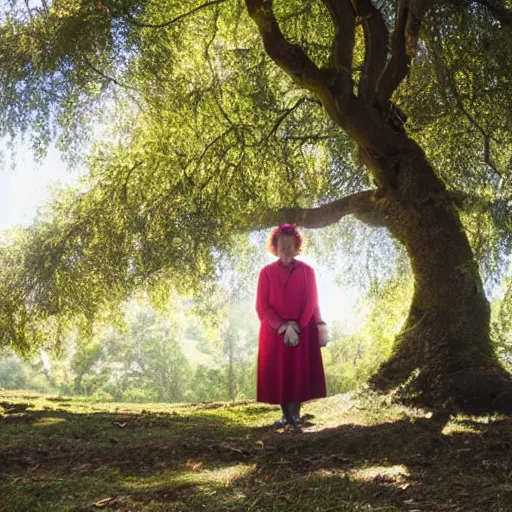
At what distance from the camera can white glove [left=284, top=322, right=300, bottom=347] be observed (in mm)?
5520

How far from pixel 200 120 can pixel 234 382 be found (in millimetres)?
16927

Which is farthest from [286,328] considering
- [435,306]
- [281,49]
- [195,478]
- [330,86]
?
[281,49]

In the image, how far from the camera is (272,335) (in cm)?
580

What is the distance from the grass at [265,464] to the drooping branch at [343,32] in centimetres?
372

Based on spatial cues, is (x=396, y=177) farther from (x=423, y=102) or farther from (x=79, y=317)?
(x=79, y=317)

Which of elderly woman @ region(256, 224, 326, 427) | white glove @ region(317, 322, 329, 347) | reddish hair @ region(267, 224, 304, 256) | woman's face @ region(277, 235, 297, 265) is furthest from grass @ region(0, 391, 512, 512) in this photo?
reddish hair @ region(267, 224, 304, 256)

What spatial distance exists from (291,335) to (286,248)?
0.85 m

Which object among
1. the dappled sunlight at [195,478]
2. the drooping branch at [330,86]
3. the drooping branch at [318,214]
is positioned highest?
the drooping branch at [330,86]

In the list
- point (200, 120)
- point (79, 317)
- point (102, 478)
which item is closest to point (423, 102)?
point (200, 120)

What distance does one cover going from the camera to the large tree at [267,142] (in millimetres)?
6543

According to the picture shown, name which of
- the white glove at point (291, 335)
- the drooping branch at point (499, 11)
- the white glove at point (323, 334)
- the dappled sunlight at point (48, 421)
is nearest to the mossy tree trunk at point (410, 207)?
the drooping branch at point (499, 11)

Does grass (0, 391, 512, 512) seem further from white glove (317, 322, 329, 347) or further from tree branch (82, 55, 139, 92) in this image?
tree branch (82, 55, 139, 92)

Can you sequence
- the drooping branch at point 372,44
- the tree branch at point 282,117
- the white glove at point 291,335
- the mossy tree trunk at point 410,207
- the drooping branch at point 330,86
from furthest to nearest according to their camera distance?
the tree branch at point 282,117 < the drooping branch at point 372,44 < the drooping branch at point 330,86 < the mossy tree trunk at point 410,207 < the white glove at point 291,335

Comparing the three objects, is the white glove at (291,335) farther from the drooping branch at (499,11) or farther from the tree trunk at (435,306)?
the drooping branch at (499,11)
